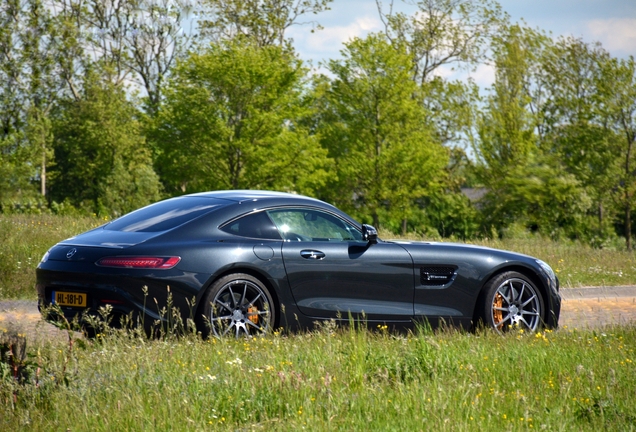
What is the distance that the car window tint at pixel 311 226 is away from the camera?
7.64m

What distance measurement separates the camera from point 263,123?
128 ft

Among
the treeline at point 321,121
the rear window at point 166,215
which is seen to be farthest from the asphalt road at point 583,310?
the treeline at point 321,121

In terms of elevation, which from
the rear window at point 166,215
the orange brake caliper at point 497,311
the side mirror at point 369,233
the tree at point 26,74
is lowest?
the orange brake caliper at point 497,311

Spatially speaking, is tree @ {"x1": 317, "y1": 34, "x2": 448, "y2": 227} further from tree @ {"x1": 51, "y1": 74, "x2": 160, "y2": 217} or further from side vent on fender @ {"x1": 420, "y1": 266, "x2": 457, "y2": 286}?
side vent on fender @ {"x1": 420, "y1": 266, "x2": 457, "y2": 286}

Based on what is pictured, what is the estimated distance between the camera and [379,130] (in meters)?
43.5

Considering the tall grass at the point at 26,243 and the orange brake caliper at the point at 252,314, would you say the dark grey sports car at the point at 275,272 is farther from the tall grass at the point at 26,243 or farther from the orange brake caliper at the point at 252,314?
the tall grass at the point at 26,243

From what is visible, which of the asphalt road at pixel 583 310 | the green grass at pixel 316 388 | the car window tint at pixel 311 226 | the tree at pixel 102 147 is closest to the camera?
the green grass at pixel 316 388

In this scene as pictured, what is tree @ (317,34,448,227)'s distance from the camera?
42969 mm

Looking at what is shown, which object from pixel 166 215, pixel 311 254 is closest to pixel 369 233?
pixel 311 254

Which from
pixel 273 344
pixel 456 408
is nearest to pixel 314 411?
pixel 456 408

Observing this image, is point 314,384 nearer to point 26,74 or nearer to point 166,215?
point 166,215

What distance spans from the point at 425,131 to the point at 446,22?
12415 millimetres

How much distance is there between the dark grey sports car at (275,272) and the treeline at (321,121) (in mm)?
25588

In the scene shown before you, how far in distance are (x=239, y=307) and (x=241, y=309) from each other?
2 centimetres
